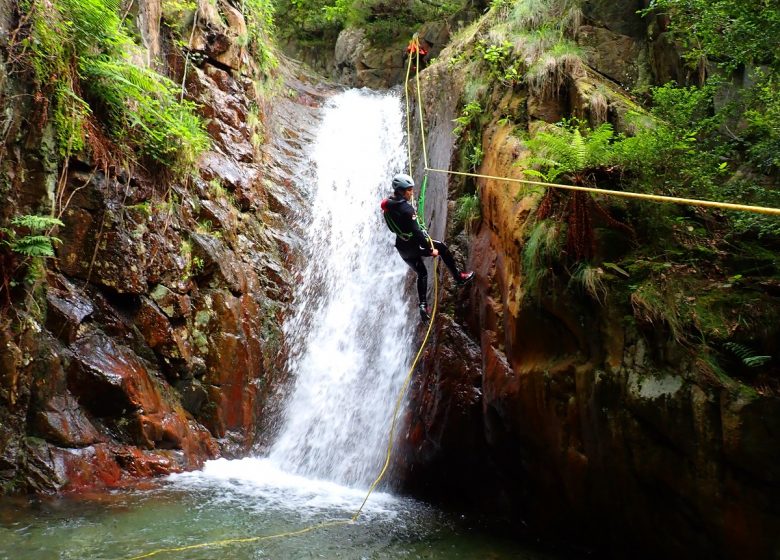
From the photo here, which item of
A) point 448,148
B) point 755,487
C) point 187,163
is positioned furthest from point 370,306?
point 755,487

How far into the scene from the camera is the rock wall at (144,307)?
556cm

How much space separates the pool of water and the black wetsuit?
2769 mm

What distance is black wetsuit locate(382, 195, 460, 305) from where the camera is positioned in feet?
21.7

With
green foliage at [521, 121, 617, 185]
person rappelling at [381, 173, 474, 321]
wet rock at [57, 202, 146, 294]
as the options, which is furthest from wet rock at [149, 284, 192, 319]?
green foliage at [521, 121, 617, 185]

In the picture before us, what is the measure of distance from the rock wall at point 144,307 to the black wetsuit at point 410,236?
9.99 ft

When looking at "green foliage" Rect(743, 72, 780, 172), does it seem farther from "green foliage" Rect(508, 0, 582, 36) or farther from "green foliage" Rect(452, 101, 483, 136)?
"green foliage" Rect(452, 101, 483, 136)

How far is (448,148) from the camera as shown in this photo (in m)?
8.55

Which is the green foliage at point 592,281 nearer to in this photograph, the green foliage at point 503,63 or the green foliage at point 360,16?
the green foliage at point 503,63

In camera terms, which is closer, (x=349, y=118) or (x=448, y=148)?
(x=448, y=148)

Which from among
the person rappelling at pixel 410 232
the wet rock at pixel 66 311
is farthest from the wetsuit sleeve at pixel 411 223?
the wet rock at pixel 66 311

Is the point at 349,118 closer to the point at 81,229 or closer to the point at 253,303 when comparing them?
the point at 253,303

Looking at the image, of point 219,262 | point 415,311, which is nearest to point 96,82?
point 219,262

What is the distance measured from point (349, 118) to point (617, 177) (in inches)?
430

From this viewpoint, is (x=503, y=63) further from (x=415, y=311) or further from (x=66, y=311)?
(x=66, y=311)
